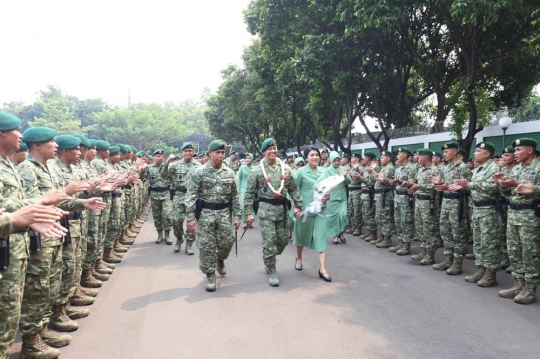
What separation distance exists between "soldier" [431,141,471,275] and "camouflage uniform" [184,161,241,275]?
319 cm

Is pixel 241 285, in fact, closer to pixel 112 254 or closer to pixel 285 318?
pixel 285 318

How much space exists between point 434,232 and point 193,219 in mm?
→ 4142

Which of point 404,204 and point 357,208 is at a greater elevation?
point 404,204

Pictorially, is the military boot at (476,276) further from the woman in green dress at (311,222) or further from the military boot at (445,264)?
the woman in green dress at (311,222)

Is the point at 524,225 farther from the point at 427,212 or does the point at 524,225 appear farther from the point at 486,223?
the point at 427,212

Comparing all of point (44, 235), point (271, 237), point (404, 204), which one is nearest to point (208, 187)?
point (271, 237)

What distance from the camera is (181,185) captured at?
8375mm

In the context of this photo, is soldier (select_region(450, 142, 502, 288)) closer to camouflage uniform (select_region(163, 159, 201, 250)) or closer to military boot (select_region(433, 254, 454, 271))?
military boot (select_region(433, 254, 454, 271))

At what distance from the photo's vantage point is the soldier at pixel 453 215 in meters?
6.42

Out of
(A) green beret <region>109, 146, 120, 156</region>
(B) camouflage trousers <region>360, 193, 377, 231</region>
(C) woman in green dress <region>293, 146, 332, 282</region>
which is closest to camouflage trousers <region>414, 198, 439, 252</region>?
(C) woman in green dress <region>293, 146, 332, 282</region>

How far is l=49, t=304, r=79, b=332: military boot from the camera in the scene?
4.23m

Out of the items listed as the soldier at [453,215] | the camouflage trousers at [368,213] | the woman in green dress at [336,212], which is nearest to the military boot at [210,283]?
the woman in green dress at [336,212]

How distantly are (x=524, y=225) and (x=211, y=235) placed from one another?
4033 mm

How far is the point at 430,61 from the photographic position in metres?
13.7
